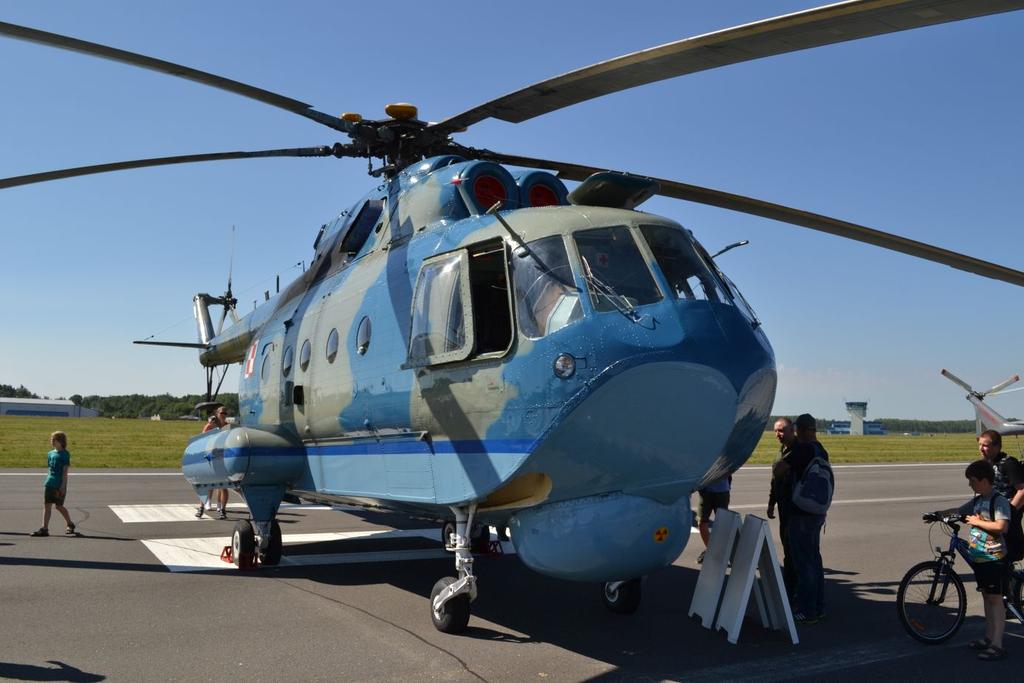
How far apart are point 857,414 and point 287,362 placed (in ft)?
393

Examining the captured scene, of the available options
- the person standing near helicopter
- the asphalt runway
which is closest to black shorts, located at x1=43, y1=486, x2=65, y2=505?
the asphalt runway

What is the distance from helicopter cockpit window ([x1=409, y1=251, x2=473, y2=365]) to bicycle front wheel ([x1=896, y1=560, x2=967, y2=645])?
4523 millimetres

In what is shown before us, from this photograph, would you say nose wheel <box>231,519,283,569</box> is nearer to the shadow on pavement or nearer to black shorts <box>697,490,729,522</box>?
the shadow on pavement

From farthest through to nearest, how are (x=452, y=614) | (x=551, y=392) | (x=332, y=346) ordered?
(x=332, y=346) → (x=452, y=614) → (x=551, y=392)

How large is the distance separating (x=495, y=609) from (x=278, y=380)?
427 cm

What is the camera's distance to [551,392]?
5.77 m

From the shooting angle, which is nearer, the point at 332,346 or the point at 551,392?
the point at 551,392

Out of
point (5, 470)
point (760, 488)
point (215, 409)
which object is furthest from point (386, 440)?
point (5, 470)

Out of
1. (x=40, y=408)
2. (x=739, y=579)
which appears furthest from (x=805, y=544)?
(x=40, y=408)

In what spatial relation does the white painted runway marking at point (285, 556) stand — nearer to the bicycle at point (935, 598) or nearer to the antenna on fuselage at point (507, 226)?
the bicycle at point (935, 598)

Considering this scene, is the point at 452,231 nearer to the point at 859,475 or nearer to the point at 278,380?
the point at 278,380

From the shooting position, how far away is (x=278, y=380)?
10266 millimetres

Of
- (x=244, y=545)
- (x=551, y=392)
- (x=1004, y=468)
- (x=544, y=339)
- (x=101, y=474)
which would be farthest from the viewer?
(x=101, y=474)

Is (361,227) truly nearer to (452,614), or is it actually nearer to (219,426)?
(452,614)
